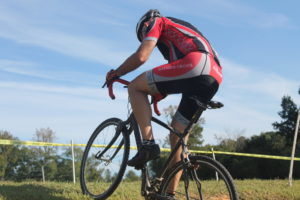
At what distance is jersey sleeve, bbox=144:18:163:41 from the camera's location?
3.86 meters

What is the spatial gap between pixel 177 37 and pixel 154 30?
26cm

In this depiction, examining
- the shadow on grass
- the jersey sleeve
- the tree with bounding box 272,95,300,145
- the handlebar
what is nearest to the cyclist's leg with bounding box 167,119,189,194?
the handlebar

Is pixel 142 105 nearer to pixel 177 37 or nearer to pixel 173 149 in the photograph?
pixel 173 149

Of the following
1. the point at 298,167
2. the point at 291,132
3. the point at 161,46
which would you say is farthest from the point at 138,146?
the point at 291,132

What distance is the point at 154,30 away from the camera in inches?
153

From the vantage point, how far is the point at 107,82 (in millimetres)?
4500

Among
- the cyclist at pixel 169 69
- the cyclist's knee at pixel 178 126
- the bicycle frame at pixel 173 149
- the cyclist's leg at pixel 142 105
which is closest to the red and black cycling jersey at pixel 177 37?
the cyclist at pixel 169 69

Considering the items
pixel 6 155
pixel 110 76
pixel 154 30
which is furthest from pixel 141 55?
pixel 6 155

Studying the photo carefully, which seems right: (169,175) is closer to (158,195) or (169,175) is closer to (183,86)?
(158,195)

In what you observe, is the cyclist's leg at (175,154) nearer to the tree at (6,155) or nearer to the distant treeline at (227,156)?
the distant treeline at (227,156)

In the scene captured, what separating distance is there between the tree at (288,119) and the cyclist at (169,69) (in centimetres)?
4594

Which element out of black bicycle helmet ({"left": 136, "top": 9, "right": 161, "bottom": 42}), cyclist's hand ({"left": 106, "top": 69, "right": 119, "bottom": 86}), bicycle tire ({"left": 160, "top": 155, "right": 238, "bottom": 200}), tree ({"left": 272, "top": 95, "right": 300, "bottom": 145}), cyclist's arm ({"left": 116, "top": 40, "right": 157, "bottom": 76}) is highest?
tree ({"left": 272, "top": 95, "right": 300, "bottom": 145})

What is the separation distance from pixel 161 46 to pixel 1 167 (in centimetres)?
4895

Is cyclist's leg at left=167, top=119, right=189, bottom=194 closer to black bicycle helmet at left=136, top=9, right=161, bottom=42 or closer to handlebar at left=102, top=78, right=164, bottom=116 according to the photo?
handlebar at left=102, top=78, right=164, bottom=116
